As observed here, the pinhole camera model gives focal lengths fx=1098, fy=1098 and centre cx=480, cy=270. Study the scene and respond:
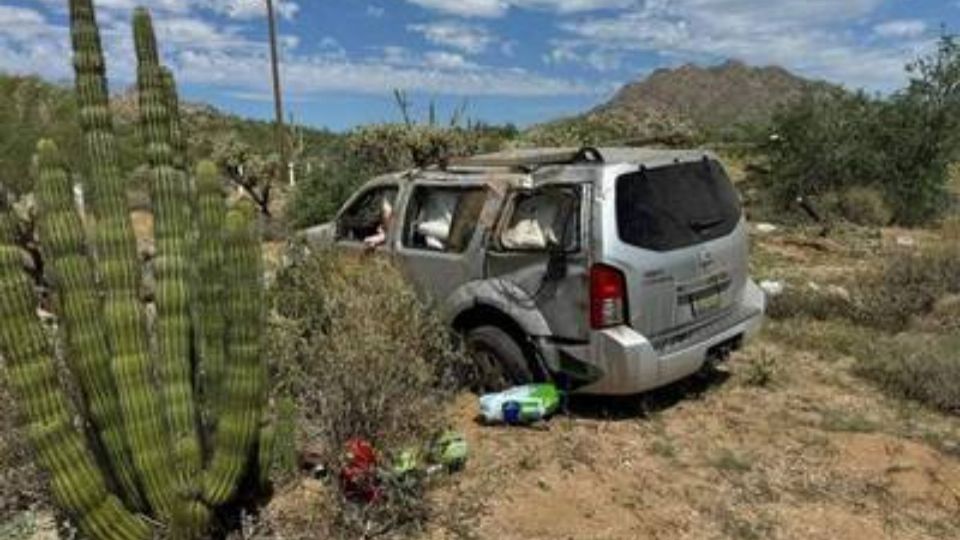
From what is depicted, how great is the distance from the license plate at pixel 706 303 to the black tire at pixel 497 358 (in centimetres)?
126

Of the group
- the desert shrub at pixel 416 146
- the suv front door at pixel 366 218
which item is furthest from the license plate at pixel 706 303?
the desert shrub at pixel 416 146

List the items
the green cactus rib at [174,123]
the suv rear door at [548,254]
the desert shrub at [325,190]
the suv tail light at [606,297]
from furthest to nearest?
the desert shrub at [325,190] → the suv rear door at [548,254] → the suv tail light at [606,297] → the green cactus rib at [174,123]

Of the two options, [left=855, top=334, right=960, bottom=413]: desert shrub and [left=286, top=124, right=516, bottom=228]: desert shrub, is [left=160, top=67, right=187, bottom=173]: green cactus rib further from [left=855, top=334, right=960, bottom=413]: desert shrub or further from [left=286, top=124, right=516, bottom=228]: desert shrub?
[left=286, top=124, right=516, bottom=228]: desert shrub

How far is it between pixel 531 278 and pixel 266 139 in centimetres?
4822

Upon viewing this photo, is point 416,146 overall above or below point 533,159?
below

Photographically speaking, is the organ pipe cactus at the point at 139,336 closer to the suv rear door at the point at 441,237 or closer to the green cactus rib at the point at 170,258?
the green cactus rib at the point at 170,258

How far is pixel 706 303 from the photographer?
312 inches

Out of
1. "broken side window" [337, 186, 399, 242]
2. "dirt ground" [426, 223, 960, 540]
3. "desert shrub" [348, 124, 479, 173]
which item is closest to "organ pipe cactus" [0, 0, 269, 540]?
"dirt ground" [426, 223, 960, 540]

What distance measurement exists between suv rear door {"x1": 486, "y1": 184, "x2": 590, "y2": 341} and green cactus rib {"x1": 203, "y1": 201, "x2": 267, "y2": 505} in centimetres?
251

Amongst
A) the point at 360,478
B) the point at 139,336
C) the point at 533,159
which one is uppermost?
the point at 533,159

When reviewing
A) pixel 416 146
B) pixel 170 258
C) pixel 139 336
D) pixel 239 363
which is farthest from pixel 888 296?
pixel 416 146

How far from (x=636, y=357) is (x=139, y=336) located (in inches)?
130

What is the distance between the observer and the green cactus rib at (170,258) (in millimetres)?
5477

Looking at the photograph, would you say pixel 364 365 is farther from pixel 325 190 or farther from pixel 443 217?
pixel 325 190
